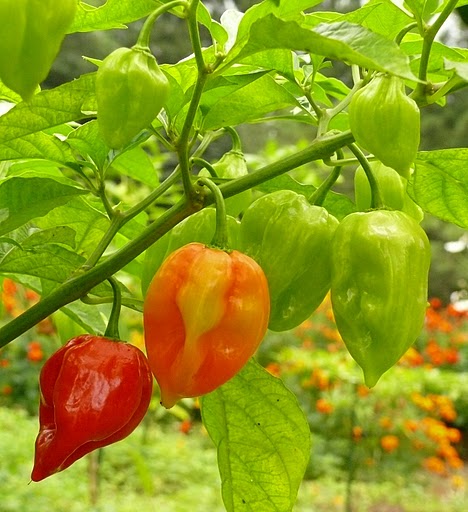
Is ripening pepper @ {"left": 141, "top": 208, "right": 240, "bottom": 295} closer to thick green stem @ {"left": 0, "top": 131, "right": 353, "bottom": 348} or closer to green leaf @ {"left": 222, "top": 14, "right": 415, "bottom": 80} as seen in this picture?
thick green stem @ {"left": 0, "top": 131, "right": 353, "bottom": 348}

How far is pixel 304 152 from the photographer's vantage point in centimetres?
63

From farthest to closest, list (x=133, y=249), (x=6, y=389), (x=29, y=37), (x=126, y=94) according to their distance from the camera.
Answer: (x=6, y=389) → (x=133, y=249) → (x=126, y=94) → (x=29, y=37)

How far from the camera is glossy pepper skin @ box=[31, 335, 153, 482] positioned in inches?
25.8

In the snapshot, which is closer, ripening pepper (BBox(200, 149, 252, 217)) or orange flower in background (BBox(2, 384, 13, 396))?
ripening pepper (BBox(200, 149, 252, 217))

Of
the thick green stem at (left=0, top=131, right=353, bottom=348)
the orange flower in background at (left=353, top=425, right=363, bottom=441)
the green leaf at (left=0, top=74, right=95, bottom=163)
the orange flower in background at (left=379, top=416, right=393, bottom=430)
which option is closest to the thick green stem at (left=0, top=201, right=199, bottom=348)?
the thick green stem at (left=0, top=131, right=353, bottom=348)

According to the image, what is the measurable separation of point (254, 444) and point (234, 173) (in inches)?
10.2

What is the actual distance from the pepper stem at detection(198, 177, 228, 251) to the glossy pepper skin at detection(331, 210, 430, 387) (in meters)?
0.09

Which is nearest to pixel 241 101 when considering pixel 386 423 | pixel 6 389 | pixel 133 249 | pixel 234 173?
pixel 234 173

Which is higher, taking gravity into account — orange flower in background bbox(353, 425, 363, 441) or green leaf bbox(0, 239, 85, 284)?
green leaf bbox(0, 239, 85, 284)

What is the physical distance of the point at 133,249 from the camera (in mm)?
632

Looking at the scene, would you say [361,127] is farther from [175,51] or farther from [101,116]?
[175,51]

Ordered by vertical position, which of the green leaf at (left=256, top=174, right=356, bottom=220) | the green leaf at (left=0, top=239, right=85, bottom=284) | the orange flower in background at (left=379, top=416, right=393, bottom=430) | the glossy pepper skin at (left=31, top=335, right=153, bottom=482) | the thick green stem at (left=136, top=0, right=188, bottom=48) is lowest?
the orange flower in background at (left=379, top=416, right=393, bottom=430)

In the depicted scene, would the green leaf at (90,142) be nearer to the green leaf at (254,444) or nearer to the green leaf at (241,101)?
the green leaf at (241,101)

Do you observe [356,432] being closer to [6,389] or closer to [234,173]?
[6,389]
